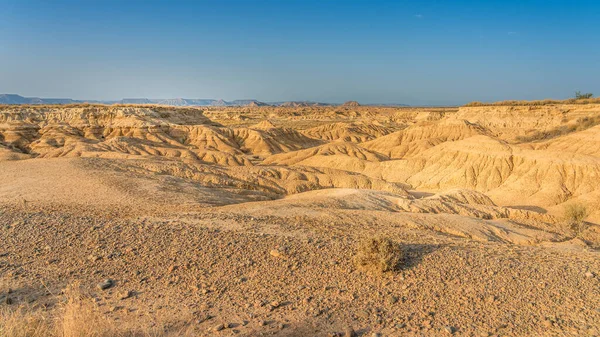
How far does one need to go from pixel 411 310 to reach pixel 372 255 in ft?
4.83

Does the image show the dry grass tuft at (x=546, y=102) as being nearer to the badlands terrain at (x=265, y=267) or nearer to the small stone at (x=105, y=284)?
the badlands terrain at (x=265, y=267)

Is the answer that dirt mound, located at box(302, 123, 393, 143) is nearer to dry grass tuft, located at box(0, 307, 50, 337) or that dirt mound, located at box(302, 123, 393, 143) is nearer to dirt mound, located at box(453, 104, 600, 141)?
dirt mound, located at box(453, 104, 600, 141)

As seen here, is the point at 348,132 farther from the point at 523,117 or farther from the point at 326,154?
the point at 523,117

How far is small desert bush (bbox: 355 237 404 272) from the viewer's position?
748cm

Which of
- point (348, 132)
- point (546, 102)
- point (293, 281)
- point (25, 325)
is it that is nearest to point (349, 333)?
point (293, 281)

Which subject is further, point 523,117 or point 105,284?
point 523,117

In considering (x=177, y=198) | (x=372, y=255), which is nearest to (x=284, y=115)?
(x=177, y=198)

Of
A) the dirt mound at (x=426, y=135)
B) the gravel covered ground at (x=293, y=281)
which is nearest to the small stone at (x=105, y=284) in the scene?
the gravel covered ground at (x=293, y=281)

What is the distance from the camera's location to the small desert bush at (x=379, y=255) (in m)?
7.48

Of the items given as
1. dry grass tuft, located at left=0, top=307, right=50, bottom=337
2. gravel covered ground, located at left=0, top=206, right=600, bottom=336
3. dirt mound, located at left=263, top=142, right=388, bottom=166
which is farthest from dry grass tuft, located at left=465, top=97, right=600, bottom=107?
dry grass tuft, located at left=0, top=307, right=50, bottom=337

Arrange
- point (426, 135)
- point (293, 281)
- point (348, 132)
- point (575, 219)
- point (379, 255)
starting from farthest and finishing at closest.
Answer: point (348, 132), point (426, 135), point (575, 219), point (379, 255), point (293, 281)

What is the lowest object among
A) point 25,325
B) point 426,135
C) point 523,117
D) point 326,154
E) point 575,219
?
point 326,154

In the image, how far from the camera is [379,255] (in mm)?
7547

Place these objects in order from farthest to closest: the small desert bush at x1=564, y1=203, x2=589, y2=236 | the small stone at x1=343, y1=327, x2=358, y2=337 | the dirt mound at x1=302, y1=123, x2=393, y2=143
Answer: the dirt mound at x1=302, y1=123, x2=393, y2=143 → the small desert bush at x1=564, y1=203, x2=589, y2=236 → the small stone at x1=343, y1=327, x2=358, y2=337
